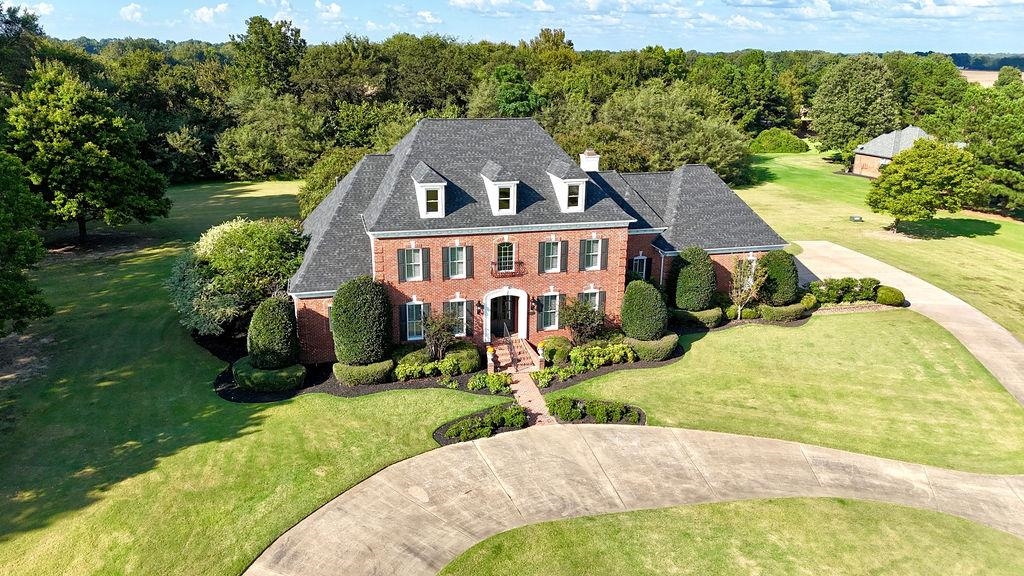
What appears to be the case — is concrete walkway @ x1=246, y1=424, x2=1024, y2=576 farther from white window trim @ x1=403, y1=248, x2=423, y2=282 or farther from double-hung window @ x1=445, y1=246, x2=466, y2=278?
white window trim @ x1=403, y1=248, x2=423, y2=282

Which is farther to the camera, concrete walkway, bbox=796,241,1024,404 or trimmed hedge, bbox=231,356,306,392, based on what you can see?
concrete walkway, bbox=796,241,1024,404

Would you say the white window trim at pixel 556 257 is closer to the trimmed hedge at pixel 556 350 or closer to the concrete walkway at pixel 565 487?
the trimmed hedge at pixel 556 350

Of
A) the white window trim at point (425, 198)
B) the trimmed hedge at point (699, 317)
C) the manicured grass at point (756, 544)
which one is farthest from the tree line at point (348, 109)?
the manicured grass at point (756, 544)

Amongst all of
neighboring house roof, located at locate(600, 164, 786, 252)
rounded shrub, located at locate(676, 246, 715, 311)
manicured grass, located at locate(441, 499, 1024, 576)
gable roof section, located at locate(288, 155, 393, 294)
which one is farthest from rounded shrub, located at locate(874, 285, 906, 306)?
gable roof section, located at locate(288, 155, 393, 294)

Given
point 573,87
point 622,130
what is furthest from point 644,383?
point 573,87

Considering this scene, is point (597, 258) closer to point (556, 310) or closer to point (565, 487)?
point (556, 310)

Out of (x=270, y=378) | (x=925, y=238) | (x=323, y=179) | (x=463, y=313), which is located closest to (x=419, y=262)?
(x=463, y=313)
